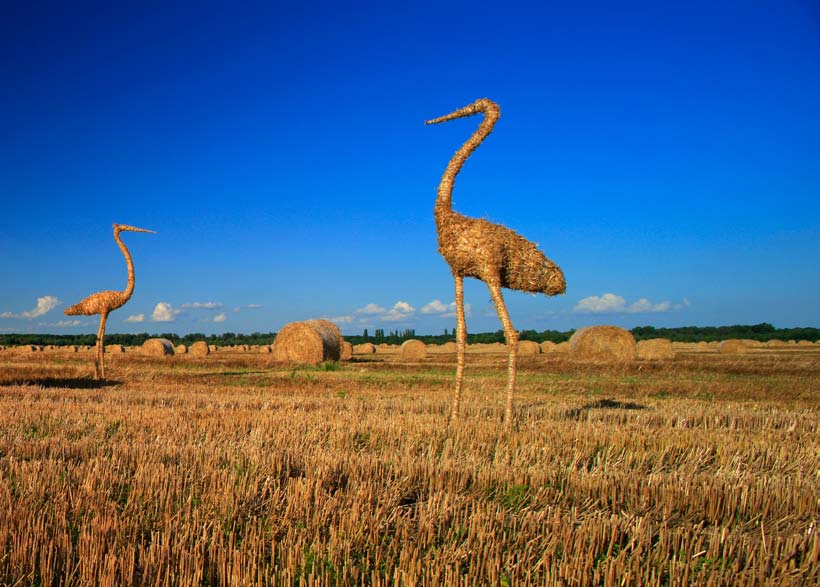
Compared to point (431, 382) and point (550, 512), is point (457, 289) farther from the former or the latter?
point (431, 382)

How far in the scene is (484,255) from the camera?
7.89m

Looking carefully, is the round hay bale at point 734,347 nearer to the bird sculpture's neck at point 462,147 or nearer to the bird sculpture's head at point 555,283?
the bird sculpture's head at point 555,283

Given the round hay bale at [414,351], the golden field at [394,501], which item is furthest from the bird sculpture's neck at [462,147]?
the round hay bale at [414,351]

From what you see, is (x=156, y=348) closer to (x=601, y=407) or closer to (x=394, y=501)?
(x=601, y=407)

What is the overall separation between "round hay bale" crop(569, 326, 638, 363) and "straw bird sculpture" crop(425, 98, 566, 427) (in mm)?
20475

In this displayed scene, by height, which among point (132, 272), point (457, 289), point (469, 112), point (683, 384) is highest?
point (469, 112)

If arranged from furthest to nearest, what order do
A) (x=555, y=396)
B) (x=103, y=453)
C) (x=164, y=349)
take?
(x=164, y=349)
(x=555, y=396)
(x=103, y=453)

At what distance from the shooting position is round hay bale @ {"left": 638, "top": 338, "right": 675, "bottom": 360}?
3036 cm

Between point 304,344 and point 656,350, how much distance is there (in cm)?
1797

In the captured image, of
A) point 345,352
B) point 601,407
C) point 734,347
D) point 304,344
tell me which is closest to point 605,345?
point 345,352

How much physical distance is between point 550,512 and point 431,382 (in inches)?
554

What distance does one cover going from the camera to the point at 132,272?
19641 mm

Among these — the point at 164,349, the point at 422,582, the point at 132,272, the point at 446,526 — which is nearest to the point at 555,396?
the point at 446,526

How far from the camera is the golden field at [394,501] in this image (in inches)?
116
